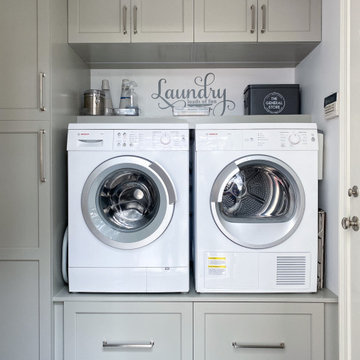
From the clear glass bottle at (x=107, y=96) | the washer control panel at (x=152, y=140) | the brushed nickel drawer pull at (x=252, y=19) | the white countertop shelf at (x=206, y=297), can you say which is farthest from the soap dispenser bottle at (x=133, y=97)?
the white countertop shelf at (x=206, y=297)

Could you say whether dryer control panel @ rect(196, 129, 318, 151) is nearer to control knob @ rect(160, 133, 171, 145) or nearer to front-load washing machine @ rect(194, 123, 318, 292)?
front-load washing machine @ rect(194, 123, 318, 292)

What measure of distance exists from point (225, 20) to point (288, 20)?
0.38 m

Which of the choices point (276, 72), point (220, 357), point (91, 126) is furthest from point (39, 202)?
point (276, 72)

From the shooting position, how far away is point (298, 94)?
2545 millimetres

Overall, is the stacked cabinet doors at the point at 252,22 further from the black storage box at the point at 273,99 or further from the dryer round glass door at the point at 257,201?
the dryer round glass door at the point at 257,201

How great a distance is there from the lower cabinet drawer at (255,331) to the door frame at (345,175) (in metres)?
0.28

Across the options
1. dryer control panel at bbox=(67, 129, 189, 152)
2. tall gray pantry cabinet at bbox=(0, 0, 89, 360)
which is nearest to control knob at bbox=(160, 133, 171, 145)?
dryer control panel at bbox=(67, 129, 189, 152)

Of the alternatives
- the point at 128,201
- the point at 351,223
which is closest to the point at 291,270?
the point at 351,223

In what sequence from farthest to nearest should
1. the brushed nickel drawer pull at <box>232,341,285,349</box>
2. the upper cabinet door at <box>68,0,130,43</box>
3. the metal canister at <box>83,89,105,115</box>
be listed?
the metal canister at <box>83,89,105,115</box> < the upper cabinet door at <box>68,0,130,43</box> < the brushed nickel drawer pull at <box>232,341,285,349</box>

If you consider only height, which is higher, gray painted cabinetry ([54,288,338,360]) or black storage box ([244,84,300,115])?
black storage box ([244,84,300,115])

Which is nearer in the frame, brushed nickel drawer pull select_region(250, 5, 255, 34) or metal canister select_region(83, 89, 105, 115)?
brushed nickel drawer pull select_region(250, 5, 255, 34)

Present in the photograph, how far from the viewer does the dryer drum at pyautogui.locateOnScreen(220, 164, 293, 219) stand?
2.13m

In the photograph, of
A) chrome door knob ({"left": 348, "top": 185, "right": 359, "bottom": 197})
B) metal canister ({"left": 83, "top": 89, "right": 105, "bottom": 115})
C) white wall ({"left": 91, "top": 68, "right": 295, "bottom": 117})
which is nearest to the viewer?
chrome door knob ({"left": 348, "top": 185, "right": 359, "bottom": 197})

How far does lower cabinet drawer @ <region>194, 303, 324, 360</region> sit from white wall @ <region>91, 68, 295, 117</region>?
4.73 ft
